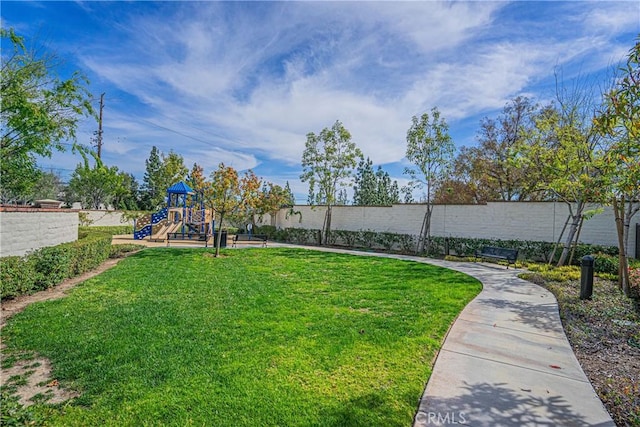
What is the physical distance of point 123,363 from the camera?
3354 mm

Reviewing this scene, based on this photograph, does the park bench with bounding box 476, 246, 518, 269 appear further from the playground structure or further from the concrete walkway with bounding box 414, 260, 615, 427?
the playground structure

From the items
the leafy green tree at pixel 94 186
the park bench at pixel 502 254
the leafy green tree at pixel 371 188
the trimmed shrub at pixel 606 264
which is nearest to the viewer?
the trimmed shrub at pixel 606 264

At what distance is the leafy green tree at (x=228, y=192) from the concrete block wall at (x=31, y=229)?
4324 mm

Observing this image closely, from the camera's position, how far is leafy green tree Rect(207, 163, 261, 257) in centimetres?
1162

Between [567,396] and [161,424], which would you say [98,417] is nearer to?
[161,424]

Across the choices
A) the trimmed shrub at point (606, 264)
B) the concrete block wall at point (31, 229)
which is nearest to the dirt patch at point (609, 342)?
the trimmed shrub at point (606, 264)

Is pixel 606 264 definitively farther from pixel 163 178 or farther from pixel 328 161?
pixel 163 178

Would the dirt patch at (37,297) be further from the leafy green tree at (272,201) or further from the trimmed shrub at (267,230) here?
the leafy green tree at (272,201)

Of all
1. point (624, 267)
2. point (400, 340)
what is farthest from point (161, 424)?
point (624, 267)

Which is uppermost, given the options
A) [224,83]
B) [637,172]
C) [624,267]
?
[224,83]

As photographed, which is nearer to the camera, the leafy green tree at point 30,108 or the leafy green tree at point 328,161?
the leafy green tree at point 30,108

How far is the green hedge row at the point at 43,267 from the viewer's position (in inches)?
219

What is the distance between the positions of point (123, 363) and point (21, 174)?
784cm

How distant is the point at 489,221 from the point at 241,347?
40.9ft
